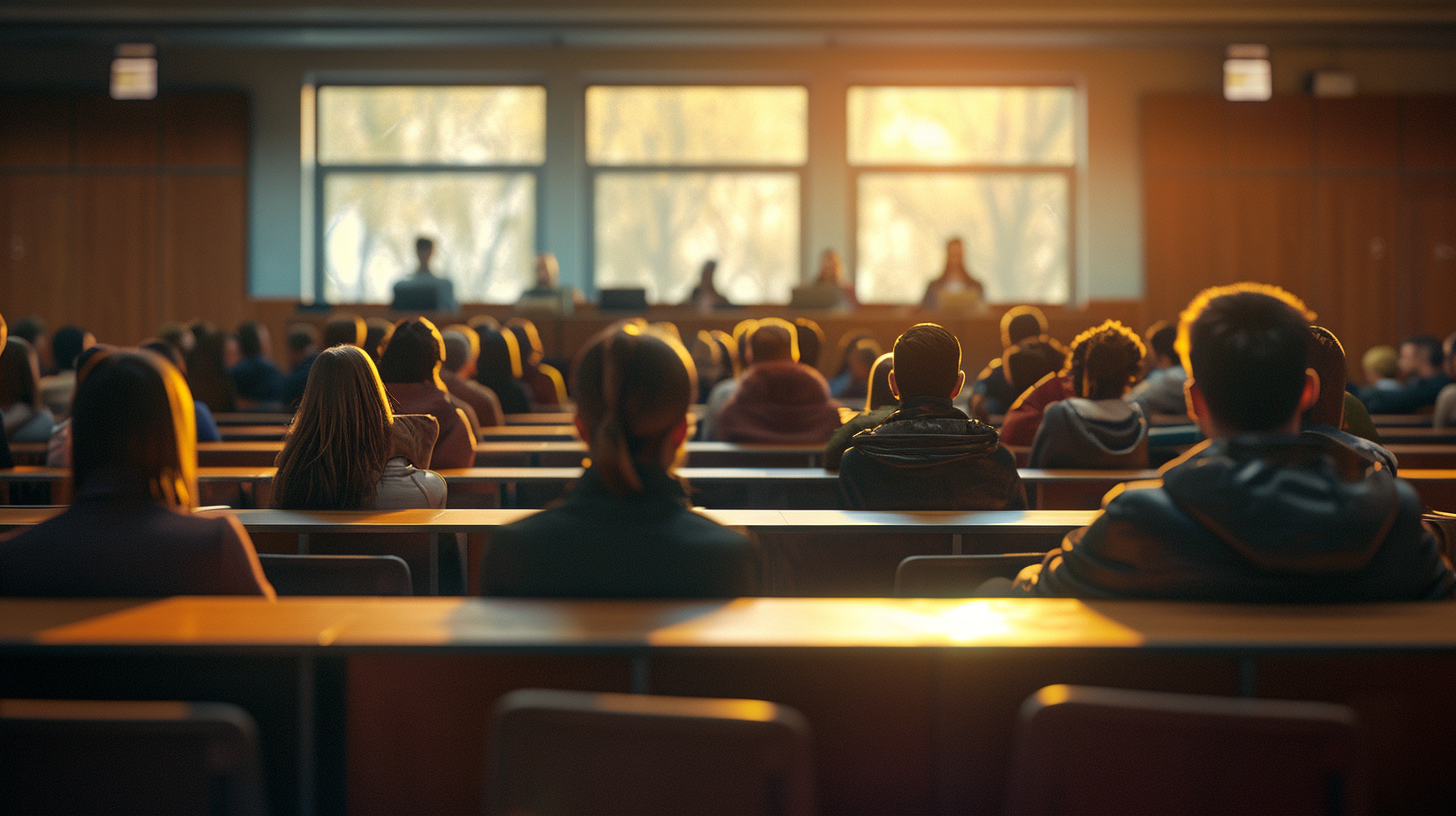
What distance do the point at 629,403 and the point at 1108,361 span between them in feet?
7.00

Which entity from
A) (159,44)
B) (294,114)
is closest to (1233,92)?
(294,114)

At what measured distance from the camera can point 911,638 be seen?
1.36 m

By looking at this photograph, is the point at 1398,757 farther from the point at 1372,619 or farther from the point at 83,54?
the point at 83,54

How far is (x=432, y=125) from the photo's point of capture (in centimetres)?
1033

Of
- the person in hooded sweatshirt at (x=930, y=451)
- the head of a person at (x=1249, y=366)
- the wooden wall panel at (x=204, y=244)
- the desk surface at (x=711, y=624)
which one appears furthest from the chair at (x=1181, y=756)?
the wooden wall panel at (x=204, y=244)

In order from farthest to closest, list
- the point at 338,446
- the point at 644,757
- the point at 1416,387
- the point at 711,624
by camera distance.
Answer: the point at 1416,387 → the point at 338,446 → the point at 711,624 → the point at 644,757

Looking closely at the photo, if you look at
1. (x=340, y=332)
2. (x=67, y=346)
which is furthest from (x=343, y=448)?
(x=67, y=346)

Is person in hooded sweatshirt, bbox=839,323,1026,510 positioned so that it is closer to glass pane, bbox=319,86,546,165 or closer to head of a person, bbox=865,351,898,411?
head of a person, bbox=865,351,898,411

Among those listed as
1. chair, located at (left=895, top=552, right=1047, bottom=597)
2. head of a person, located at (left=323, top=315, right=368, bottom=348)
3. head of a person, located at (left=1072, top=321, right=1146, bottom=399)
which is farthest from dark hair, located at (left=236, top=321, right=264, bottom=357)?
chair, located at (left=895, top=552, right=1047, bottom=597)

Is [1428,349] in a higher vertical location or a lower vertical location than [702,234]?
lower

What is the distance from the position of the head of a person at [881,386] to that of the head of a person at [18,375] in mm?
3141

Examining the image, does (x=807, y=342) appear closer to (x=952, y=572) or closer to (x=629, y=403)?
(x=952, y=572)

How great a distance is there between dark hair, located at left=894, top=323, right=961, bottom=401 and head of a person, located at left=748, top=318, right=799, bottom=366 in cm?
164

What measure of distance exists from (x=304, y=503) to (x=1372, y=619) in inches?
85.0
